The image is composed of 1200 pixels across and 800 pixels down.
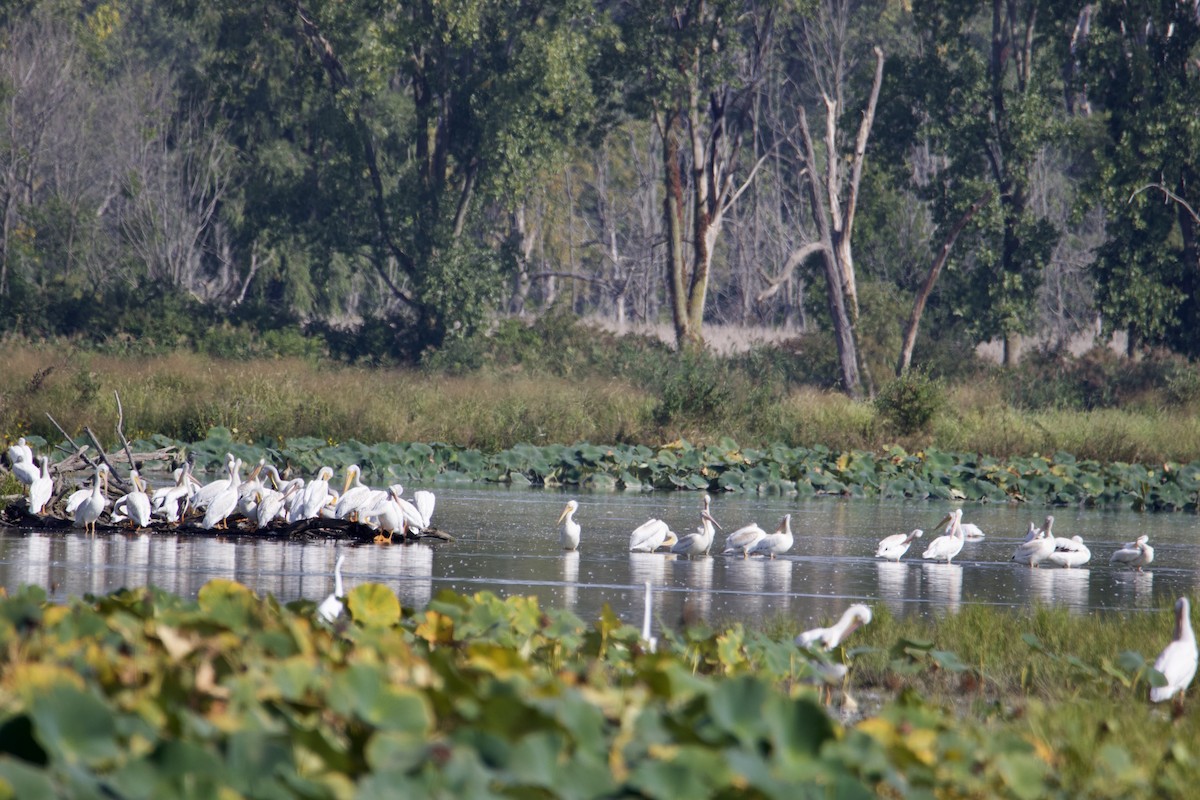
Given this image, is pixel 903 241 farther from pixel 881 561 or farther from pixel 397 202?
pixel 881 561

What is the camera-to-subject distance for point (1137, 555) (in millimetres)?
12719

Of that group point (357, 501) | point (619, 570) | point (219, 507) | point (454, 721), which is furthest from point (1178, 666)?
point (219, 507)

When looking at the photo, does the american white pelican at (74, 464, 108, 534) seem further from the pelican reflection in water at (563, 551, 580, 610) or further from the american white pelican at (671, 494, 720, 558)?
the american white pelican at (671, 494, 720, 558)

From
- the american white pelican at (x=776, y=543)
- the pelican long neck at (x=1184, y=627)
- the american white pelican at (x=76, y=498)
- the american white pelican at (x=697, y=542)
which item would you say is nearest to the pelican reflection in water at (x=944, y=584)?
the american white pelican at (x=776, y=543)

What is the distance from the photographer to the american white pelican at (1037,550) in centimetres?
1277

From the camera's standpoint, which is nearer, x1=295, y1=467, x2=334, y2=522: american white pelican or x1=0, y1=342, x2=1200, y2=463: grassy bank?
x1=295, y1=467, x2=334, y2=522: american white pelican

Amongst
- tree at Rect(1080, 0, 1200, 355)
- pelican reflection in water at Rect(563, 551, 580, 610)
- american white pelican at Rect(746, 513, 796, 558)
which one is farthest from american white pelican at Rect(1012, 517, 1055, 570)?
tree at Rect(1080, 0, 1200, 355)

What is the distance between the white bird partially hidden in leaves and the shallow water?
2.49 meters

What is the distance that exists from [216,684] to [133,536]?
27.6 ft

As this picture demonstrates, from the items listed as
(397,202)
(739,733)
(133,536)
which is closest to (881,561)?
(133,536)

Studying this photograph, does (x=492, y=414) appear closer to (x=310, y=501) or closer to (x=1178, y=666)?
(x=310, y=501)

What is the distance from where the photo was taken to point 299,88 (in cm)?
3719

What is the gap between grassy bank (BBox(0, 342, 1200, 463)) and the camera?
21922 millimetres

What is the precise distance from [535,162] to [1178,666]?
29.2 meters
